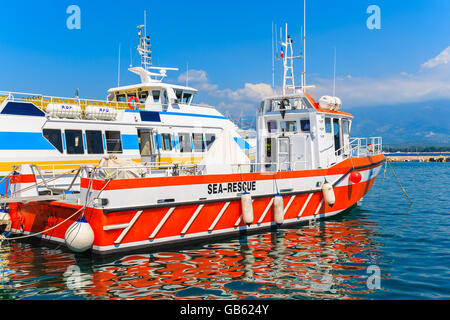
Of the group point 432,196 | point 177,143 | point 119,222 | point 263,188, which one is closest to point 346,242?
point 263,188

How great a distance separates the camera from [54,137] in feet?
Answer: 43.8

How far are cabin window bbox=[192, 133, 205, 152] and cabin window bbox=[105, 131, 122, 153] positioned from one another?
391 cm

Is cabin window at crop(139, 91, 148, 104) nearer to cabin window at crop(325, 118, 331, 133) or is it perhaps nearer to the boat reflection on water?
cabin window at crop(325, 118, 331, 133)

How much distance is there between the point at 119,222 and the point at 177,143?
893 cm

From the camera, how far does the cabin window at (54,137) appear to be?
13.2m

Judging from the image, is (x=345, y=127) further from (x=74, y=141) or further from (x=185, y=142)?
(x=74, y=141)

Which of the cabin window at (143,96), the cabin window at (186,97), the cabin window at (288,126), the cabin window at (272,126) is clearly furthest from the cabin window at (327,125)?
the cabin window at (143,96)

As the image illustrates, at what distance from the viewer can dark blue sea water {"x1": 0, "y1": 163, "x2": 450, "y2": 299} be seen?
6.51 m

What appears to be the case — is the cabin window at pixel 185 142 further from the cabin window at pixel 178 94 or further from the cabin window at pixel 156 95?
the cabin window at pixel 156 95

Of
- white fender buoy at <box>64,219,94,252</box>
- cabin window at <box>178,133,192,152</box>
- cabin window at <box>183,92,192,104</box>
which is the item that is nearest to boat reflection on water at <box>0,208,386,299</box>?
white fender buoy at <box>64,219,94,252</box>

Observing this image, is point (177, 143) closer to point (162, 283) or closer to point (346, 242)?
point (346, 242)

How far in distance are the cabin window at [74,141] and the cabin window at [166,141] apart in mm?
3576

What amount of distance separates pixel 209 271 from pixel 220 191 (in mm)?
2693

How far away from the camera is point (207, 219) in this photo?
957cm
